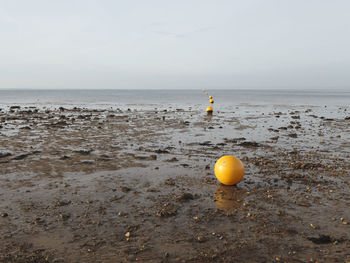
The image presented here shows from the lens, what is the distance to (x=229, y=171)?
799 centimetres

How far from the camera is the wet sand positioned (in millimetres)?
5043

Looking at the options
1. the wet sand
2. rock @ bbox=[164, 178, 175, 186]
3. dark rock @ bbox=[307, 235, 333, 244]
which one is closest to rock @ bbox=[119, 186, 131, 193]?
the wet sand

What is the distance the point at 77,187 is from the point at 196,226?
3.90m

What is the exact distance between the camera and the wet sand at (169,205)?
5043 mm

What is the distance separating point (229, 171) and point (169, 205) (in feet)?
6.84

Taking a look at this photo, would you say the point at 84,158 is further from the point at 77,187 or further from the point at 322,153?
the point at 322,153

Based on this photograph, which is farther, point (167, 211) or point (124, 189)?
point (124, 189)

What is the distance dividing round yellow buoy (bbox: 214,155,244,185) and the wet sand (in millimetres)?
238

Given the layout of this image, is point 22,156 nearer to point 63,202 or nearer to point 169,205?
point 63,202

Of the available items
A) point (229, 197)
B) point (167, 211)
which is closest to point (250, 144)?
point (229, 197)

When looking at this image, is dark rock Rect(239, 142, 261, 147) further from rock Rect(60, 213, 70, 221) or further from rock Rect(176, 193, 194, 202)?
rock Rect(60, 213, 70, 221)

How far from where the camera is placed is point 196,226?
5887 mm

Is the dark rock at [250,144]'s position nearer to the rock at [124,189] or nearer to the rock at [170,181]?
the rock at [170,181]

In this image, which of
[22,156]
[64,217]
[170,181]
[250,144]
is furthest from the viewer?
[250,144]
